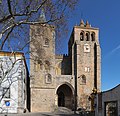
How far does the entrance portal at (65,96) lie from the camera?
52306 millimetres

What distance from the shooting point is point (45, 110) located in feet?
149

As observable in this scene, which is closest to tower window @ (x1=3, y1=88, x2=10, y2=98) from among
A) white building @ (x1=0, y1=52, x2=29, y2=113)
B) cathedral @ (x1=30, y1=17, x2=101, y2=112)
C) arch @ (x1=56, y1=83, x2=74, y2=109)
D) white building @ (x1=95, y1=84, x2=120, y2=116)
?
white building @ (x1=0, y1=52, x2=29, y2=113)

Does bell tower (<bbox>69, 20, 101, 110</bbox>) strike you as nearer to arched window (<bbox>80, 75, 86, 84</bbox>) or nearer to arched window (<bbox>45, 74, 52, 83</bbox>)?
arched window (<bbox>80, 75, 86, 84</bbox>)

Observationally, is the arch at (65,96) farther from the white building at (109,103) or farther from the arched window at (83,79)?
the white building at (109,103)

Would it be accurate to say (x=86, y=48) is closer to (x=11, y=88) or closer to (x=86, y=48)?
(x=86, y=48)

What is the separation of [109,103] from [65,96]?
116 feet

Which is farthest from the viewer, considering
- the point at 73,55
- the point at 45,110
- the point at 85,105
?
the point at 73,55

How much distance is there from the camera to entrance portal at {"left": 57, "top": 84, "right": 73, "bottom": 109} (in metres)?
52.3

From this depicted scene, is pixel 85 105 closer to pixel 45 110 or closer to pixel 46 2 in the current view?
pixel 45 110

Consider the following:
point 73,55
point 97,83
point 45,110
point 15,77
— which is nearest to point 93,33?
point 73,55

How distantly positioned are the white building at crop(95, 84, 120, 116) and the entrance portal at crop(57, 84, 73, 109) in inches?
1236

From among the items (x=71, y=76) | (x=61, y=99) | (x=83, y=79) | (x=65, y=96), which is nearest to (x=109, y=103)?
(x=83, y=79)

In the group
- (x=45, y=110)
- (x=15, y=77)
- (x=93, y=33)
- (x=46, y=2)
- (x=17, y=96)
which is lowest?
(x=45, y=110)

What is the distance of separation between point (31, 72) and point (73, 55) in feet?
32.2
